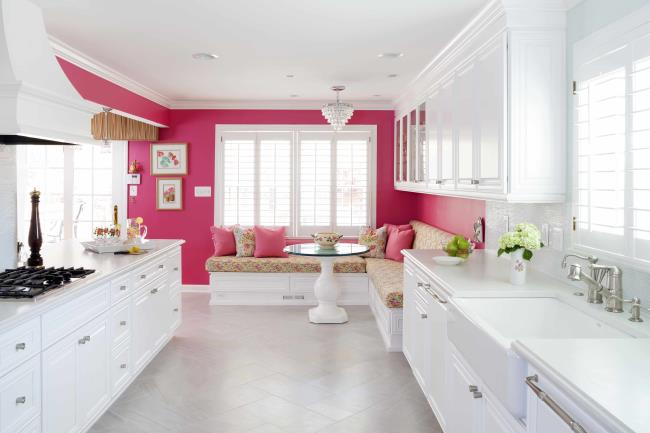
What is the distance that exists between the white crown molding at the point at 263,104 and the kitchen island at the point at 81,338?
2872 mm

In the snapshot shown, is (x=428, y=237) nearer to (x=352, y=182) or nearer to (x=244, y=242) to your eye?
(x=352, y=182)

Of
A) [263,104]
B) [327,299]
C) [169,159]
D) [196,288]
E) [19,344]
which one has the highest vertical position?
[263,104]

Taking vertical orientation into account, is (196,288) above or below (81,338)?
below

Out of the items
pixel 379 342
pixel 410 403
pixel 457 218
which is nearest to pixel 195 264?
pixel 379 342

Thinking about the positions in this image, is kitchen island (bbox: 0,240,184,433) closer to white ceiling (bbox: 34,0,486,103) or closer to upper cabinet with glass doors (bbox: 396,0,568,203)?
white ceiling (bbox: 34,0,486,103)

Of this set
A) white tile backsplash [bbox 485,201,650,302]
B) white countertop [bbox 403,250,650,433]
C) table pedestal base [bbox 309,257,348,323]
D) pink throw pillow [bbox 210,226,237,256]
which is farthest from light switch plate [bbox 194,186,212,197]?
white countertop [bbox 403,250,650,433]

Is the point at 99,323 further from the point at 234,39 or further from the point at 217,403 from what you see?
the point at 234,39

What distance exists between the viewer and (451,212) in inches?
206

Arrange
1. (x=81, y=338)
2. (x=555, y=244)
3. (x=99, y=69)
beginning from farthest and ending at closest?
(x=99, y=69) → (x=555, y=244) → (x=81, y=338)

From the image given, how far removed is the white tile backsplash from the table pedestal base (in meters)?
2.26

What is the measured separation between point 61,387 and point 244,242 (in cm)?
396

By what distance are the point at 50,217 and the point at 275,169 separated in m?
3.19

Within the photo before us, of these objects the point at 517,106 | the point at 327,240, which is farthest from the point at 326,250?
the point at 517,106

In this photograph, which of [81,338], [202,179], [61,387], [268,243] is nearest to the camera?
[61,387]
